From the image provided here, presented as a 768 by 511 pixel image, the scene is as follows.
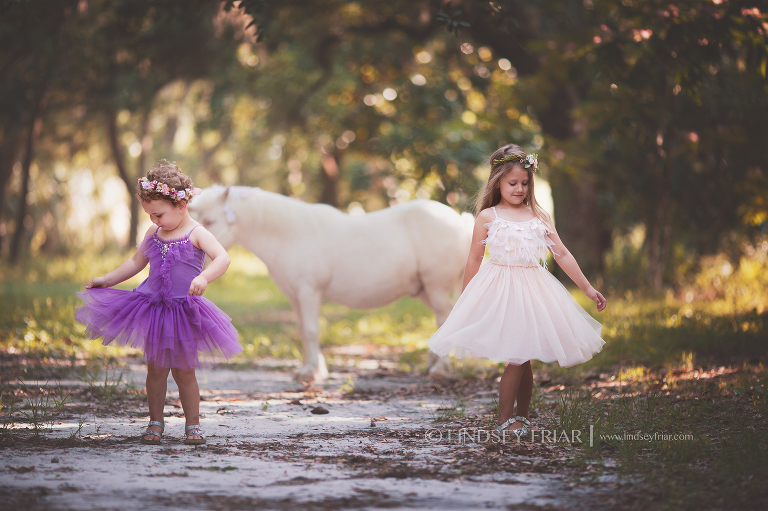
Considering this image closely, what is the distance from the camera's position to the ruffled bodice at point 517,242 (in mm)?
4160

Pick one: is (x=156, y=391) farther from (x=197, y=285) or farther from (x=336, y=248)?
(x=336, y=248)

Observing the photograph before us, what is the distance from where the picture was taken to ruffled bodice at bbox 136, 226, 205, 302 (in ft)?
13.2

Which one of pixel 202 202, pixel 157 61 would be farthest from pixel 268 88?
pixel 202 202

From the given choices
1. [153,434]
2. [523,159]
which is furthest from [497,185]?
[153,434]

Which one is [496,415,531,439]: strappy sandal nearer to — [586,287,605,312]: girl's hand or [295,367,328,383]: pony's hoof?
[586,287,605,312]: girl's hand

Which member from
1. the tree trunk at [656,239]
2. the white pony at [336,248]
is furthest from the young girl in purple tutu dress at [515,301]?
the tree trunk at [656,239]

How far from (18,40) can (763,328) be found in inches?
459

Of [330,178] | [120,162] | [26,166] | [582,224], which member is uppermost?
[120,162]

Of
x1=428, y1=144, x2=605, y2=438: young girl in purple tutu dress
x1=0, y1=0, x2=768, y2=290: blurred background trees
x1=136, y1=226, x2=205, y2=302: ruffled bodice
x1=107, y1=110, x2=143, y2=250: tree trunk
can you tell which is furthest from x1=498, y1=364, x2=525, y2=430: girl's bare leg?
x1=107, y1=110, x2=143, y2=250: tree trunk

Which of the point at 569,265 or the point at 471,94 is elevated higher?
the point at 471,94

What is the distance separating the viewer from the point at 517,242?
4.17 m

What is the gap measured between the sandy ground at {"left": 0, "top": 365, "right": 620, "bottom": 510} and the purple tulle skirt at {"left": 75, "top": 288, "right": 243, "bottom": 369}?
1.67 ft

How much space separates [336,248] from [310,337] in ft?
2.72

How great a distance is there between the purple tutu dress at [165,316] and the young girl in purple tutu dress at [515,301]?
4.27ft
